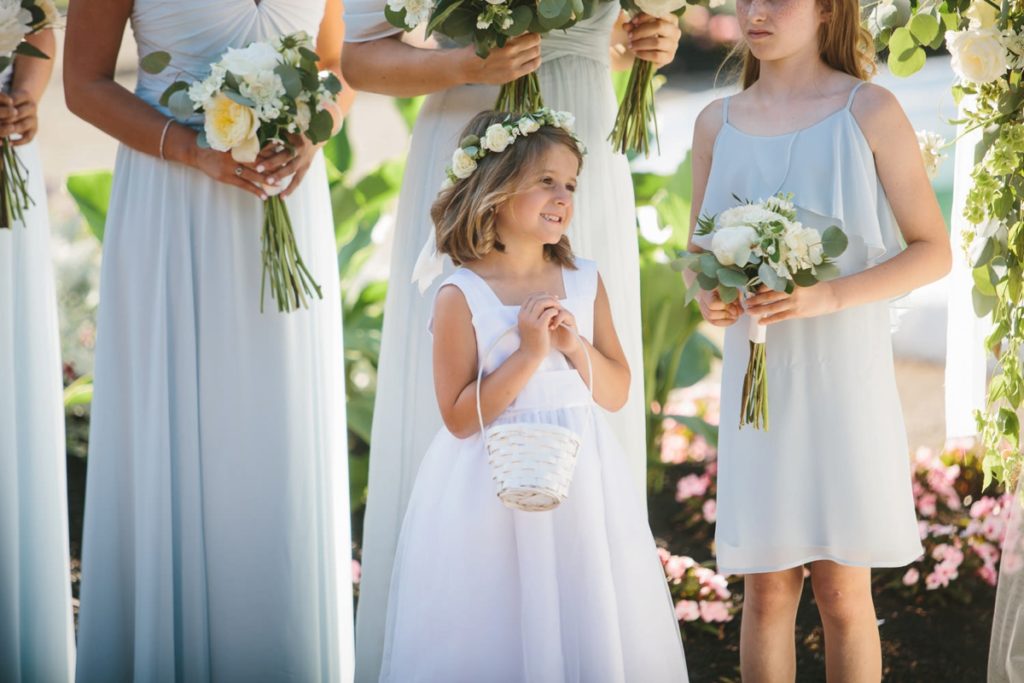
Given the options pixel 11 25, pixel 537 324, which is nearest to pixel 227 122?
pixel 11 25

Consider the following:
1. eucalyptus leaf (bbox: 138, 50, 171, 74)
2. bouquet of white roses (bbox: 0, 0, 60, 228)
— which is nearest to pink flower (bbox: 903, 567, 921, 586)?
eucalyptus leaf (bbox: 138, 50, 171, 74)

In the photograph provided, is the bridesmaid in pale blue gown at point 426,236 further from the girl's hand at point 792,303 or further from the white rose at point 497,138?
the girl's hand at point 792,303

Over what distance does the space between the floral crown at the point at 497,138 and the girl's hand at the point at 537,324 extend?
16.9 inches

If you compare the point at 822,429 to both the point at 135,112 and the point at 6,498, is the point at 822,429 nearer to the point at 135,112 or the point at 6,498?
the point at 135,112

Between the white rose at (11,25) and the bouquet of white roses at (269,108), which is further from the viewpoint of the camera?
the white rose at (11,25)

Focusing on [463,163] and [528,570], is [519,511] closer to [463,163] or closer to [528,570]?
[528,570]

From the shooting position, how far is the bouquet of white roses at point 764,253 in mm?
3178

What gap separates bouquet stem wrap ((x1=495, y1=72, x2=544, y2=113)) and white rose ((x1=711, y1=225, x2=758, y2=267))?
0.87 m

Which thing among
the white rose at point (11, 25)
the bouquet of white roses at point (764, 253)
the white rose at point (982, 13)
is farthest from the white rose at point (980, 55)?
the white rose at point (11, 25)

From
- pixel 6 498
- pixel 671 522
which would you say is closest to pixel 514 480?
pixel 6 498

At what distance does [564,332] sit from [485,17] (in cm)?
86

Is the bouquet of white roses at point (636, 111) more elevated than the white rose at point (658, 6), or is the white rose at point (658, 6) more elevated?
the white rose at point (658, 6)

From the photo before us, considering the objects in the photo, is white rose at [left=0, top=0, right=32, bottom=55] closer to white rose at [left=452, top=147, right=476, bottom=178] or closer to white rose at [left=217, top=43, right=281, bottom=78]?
white rose at [left=217, top=43, right=281, bottom=78]

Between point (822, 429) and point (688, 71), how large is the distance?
48.1ft
